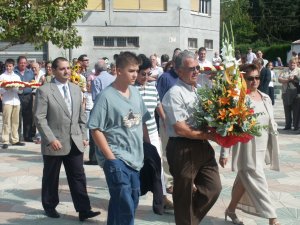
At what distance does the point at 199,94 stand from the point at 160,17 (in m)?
27.8

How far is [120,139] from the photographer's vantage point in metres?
4.95

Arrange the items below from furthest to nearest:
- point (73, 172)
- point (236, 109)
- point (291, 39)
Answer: point (291, 39) < point (73, 172) < point (236, 109)

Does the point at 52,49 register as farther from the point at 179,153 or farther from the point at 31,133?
the point at 179,153

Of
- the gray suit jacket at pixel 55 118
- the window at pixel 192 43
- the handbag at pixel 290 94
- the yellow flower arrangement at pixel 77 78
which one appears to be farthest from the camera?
the window at pixel 192 43

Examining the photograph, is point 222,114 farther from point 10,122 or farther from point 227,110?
point 10,122

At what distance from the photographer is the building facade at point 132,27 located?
104 feet

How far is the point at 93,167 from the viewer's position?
9.63 m

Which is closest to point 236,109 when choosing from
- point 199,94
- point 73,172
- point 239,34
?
point 199,94

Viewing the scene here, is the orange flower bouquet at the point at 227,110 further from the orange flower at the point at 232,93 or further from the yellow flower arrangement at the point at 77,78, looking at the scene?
the yellow flower arrangement at the point at 77,78

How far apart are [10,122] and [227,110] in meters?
8.04

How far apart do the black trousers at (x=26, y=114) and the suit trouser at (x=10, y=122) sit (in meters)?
0.43

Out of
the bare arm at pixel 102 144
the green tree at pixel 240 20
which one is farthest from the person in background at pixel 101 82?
the green tree at pixel 240 20

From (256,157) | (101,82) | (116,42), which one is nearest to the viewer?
(256,157)

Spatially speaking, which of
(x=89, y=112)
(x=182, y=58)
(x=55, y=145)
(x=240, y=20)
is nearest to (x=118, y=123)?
(x=182, y=58)
